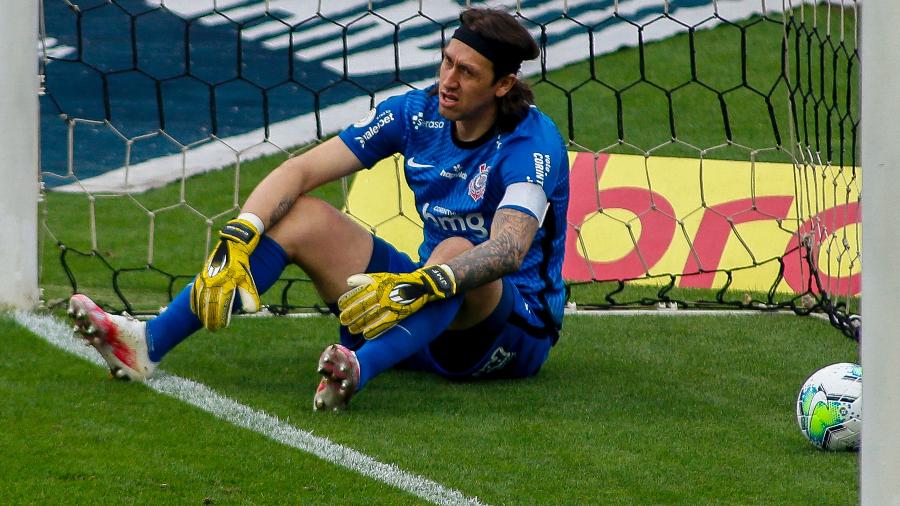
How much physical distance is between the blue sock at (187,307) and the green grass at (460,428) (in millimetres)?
173

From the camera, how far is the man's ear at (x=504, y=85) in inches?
177

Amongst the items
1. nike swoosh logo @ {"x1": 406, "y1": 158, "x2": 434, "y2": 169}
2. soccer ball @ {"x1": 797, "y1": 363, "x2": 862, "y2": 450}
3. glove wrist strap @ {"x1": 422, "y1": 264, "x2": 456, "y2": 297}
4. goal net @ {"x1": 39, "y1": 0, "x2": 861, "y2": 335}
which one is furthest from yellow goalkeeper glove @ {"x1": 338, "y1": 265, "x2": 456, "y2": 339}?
goal net @ {"x1": 39, "y1": 0, "x2": 861, "y2": 335}

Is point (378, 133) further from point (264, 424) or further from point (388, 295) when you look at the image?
point (264, 424)

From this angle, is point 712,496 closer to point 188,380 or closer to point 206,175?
point 188,380

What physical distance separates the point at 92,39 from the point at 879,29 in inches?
335

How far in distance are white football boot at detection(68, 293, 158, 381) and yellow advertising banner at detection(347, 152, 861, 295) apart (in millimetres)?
1997

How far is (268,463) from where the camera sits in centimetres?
380

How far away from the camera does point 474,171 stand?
4.58 meters

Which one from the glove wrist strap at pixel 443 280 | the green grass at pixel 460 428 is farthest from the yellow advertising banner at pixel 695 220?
the glove wrist strap at pixel 443 280

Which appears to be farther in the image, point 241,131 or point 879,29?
point 241,131

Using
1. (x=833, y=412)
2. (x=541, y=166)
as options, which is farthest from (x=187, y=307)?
(x=833, y=412)

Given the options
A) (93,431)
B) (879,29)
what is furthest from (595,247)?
(879,29)

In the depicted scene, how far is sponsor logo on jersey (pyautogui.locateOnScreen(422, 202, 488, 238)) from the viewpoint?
Result: 15.2ft

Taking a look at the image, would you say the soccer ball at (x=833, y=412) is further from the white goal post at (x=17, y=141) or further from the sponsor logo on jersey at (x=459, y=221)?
the white goal post at (x=17, y=141)
